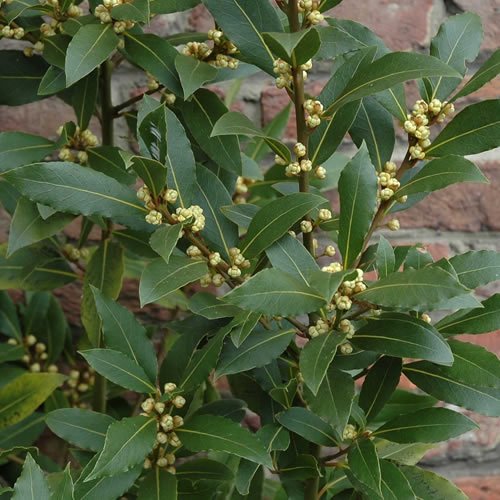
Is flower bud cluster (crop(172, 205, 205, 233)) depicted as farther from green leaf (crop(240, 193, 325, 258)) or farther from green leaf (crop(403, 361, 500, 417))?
green leaf (crop(403, 361, 500, 417))

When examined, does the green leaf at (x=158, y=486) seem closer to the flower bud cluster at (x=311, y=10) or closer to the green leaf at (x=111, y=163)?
the green leaf at (x=111, y=163)

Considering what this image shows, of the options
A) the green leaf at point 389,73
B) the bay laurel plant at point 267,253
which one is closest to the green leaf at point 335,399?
the bay laurel plant at point 267,253

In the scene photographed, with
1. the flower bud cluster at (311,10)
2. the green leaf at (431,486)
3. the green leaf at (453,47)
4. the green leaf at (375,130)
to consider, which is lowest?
the green leaf at (431,486)

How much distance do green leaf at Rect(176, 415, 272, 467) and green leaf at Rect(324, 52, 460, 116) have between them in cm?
26

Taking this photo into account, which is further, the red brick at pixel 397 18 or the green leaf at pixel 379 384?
the red brick at pixel 397 18

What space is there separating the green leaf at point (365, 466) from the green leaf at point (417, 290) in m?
0.15

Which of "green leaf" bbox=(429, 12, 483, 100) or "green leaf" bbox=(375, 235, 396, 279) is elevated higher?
"green leaf" bbox=(429, 12, 483, 100)

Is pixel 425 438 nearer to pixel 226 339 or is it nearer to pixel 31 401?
pixel 226 339

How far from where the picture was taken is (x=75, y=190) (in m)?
0.67

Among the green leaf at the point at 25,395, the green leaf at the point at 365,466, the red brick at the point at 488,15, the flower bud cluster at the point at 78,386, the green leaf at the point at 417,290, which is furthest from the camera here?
the red brick at the point at 488,15

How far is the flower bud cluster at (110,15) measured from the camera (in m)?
0.75

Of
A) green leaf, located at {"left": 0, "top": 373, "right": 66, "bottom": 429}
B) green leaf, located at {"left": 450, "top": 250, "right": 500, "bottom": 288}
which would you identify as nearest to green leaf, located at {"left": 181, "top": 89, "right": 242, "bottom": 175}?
green leaf, located at {"left": 450, "top": 250, "right": 500, "bottom": 288}

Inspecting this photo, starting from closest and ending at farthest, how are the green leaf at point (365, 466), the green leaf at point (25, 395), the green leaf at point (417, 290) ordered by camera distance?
the green leaf at point (417, 290)
the green leaf at point (365, 466)
the green leaf at point (25, 395)

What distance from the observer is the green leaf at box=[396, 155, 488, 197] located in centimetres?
66
